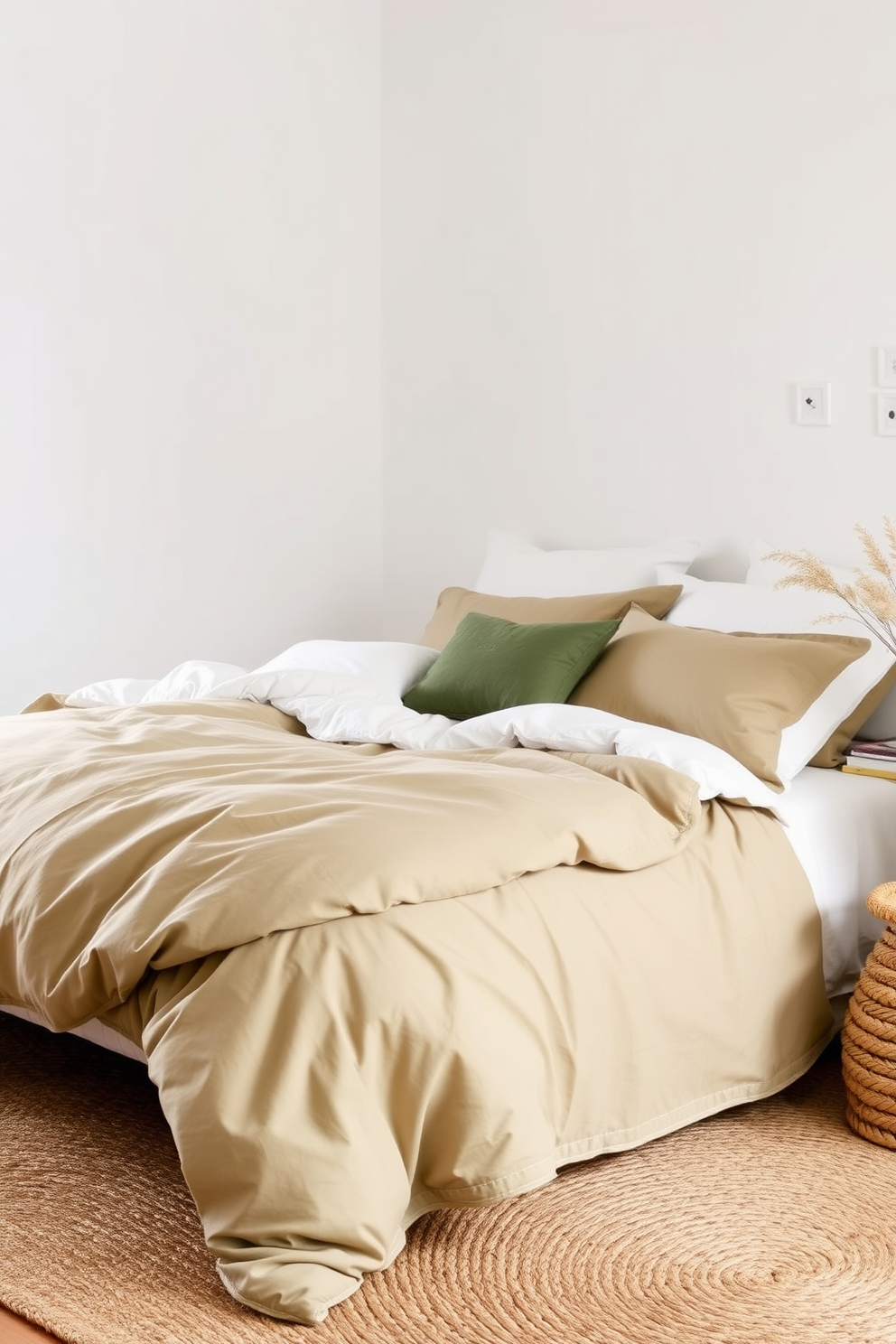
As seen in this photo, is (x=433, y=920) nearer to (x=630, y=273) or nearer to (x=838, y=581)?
(x=838, y=581)

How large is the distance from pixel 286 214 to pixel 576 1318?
12.6 ft

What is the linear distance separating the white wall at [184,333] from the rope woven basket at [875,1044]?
8.95 feet

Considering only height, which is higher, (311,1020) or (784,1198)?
(311,1020)

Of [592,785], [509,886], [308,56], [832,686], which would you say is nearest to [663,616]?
[832,686]

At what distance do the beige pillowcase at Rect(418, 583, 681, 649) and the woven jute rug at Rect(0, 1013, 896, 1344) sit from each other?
1.41m

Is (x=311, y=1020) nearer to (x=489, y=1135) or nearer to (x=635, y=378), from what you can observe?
(x=489, y=1135)

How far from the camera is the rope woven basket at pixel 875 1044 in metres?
2.42

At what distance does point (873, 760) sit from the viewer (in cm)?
309

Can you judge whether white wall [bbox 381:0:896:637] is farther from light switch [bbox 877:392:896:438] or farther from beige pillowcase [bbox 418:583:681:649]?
beige pillowcase [bbox 418:583:681:649]

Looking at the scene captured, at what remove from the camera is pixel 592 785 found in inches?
94.7

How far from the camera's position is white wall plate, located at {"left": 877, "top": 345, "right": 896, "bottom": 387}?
3436 mm

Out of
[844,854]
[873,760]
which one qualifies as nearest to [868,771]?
[873,760]

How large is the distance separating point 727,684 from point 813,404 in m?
1.02

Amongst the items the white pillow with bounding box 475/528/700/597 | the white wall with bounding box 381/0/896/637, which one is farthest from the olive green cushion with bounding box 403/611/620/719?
the white wall with bounding box 381/0/896/637
